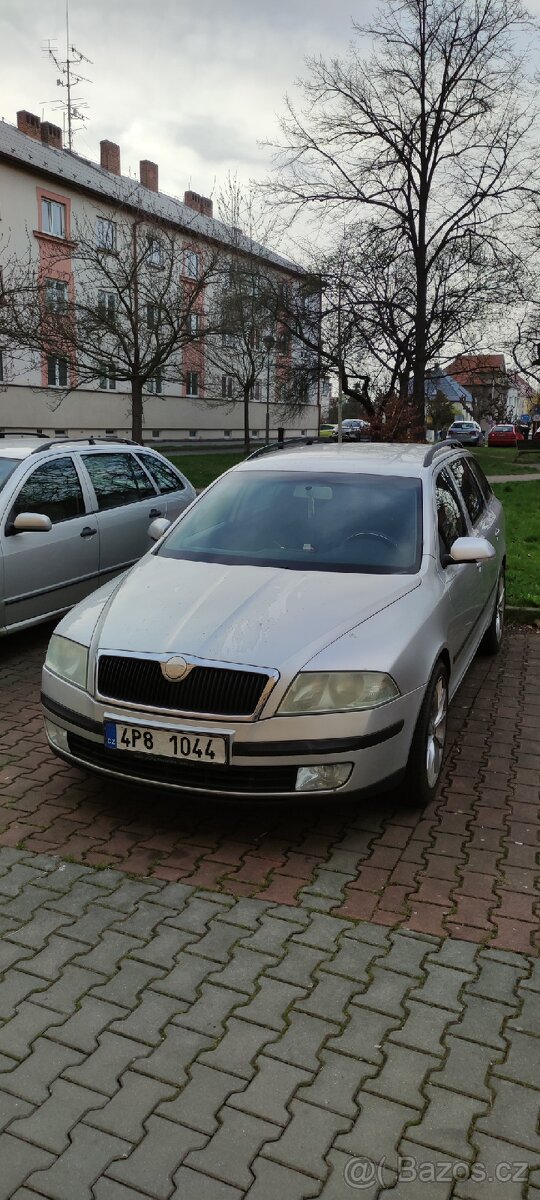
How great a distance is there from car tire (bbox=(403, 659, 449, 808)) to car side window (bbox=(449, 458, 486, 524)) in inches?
73.0

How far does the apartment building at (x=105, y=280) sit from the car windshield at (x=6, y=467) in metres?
13.2

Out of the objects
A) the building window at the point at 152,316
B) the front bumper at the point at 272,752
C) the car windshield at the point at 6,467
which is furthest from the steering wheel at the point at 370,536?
the building window at the point at 152,316

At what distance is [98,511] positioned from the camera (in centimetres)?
764

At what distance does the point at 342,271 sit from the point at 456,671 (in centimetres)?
2203

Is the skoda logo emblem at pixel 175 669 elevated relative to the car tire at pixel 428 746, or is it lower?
elevated

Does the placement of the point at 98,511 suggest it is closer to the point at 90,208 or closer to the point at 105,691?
the point at 105,691

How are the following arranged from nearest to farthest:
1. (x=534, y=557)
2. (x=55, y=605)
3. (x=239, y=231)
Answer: (x=55, y=605), (x=534, y=557), (x=239, y=231)

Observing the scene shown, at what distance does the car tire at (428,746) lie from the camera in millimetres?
3986

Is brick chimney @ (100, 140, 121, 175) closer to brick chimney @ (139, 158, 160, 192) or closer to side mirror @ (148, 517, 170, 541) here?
brick chimney @ (139, 158, 160, 192)

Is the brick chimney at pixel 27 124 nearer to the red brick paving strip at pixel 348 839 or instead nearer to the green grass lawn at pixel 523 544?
the green grass lawn at pixel 523 544

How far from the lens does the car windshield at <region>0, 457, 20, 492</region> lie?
22.6ft

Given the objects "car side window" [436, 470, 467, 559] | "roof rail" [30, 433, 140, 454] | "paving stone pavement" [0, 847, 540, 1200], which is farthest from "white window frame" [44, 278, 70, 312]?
"paving stone pavement" [0, 847, 540, 1200]

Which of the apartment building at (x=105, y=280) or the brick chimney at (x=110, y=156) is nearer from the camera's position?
the apartment building at (x=105, y=280)

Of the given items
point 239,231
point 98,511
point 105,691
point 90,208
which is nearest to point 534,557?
point 98,511
